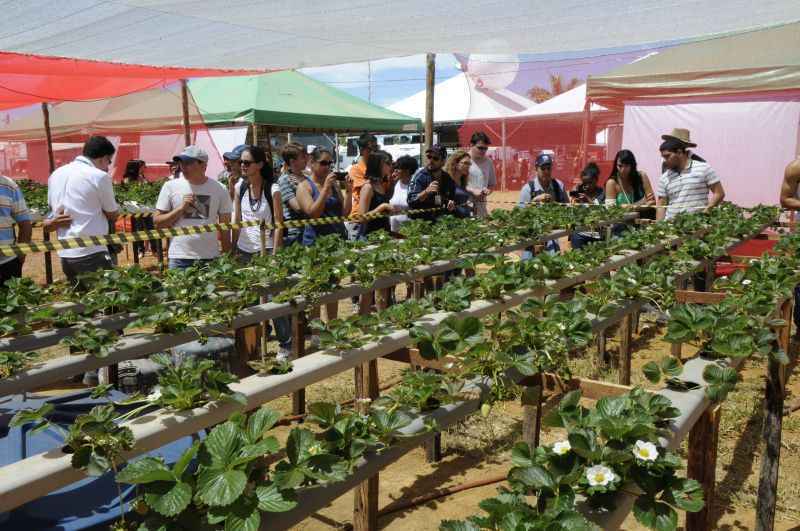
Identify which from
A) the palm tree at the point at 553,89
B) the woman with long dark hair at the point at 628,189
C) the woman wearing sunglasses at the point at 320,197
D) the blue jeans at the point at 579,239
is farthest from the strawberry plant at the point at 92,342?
the palm tree at the point at 553,89

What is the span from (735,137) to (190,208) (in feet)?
29.5

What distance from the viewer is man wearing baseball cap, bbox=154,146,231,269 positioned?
473 cm

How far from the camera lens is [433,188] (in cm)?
645

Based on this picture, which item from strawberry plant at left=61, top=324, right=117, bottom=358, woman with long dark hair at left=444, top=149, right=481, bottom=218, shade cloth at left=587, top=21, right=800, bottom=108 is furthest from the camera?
shade cloth at left=587, top=21, right=800, bottom=108


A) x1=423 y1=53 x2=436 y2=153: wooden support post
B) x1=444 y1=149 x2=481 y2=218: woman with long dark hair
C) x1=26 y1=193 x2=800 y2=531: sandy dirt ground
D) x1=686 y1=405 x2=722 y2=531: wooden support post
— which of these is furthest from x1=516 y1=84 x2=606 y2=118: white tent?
x1=686 y1=405 x2=722 y2=531: wooden support post

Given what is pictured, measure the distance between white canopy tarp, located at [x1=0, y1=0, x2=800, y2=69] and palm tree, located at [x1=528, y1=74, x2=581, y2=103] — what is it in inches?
407

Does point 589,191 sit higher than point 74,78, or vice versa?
point 74,78

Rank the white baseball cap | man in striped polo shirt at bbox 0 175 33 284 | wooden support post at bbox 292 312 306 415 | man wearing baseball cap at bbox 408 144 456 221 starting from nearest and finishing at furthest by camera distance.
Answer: wooden support post at bbox 292 312 306 415 → man in striped polo shirt at bbox 0 175 33 284 → the white baseball cap → man wearing baseball cap at bbox 408 144 456 221

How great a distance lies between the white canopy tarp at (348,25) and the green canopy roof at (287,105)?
21.1ft

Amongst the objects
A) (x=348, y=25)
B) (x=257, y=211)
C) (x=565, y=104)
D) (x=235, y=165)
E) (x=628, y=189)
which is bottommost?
(x=257, y=211)

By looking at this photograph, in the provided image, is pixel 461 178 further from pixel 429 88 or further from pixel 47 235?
pixel 47 235

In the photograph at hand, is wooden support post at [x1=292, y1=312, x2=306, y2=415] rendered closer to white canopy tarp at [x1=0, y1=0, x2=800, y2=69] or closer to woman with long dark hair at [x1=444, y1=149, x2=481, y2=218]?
white canopy tarp at [x1=0, y1=0, x2=800, y2=69]

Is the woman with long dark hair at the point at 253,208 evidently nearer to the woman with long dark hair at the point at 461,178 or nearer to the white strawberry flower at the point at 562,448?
the woman with long dark hair at the point at 461,178

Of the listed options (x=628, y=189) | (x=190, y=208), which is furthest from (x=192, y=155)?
(x=628, y=189)
